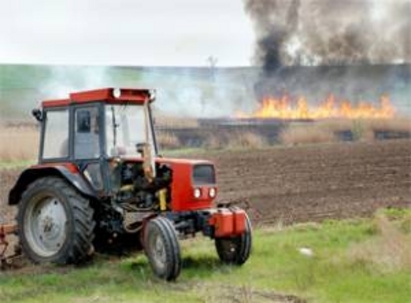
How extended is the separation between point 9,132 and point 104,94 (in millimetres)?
20447

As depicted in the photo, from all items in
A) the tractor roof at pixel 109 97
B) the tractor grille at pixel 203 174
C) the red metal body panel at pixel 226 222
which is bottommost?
the red metal body panel at pixel 226 222

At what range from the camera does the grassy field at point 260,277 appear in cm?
920

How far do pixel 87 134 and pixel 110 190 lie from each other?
32.4 inches

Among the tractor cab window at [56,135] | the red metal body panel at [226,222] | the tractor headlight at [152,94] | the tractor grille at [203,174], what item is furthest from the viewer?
the tractor headlight at [152,94]

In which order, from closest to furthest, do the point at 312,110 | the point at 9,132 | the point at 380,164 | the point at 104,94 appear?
the point at 104,94
the point at 380,164
the point at 9,132
the point at 312,110

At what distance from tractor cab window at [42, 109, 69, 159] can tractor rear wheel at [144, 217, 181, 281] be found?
6.26 ft

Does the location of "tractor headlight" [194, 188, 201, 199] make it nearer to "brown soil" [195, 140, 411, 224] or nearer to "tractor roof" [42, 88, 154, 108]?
"tractor roof" [42, 88, 154, 108]

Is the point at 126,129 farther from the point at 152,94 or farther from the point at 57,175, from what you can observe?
the point at 57,175

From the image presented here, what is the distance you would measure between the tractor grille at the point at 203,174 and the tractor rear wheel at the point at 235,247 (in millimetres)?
710

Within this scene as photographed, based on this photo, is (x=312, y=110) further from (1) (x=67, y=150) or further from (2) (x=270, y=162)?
(1) (x=67, y=150)

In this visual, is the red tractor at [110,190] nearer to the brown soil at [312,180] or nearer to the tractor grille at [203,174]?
the tractor grille at [203,174]

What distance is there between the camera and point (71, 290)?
973 cm

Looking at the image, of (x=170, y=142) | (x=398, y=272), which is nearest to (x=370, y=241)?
(x=398, y=272)

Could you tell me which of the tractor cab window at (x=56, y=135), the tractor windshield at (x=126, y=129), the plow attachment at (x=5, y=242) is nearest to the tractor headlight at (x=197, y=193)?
the tractor windshield at (x=126, y=129)
